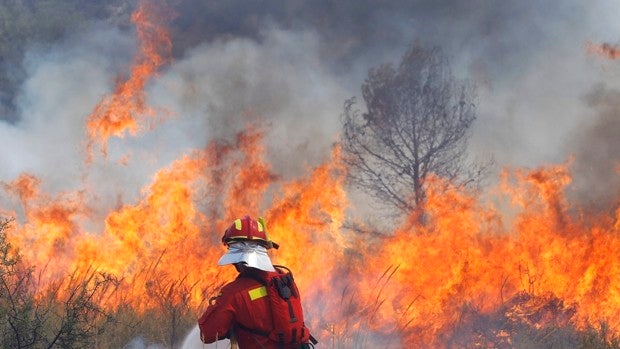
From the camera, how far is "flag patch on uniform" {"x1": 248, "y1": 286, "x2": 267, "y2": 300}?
4.56 m

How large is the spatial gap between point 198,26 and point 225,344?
1567 centimetres

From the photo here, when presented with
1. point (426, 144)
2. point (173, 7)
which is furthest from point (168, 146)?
point (426, 144)

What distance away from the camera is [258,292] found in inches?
181

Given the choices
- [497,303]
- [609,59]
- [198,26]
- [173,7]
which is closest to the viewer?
[497,303]

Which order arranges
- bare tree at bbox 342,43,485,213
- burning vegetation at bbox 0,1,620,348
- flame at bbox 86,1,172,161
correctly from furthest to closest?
bare tree at bbox 342,43,485,213 < flame at bbox 86,1,172,161 < burning vegetation at bbox 0,1,620,348

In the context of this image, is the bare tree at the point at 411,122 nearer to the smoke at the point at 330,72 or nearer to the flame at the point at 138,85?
the smoke at the point at 330,72

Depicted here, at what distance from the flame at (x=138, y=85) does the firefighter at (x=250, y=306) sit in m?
10.2

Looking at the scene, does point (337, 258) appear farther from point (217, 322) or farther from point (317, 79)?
point (217, 322)

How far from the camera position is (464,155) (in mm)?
17594

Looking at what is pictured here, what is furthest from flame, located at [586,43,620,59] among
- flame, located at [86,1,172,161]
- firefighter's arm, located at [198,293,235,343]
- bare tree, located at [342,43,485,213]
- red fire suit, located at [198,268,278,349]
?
firefighter's arm, located at [198,293,235,343]

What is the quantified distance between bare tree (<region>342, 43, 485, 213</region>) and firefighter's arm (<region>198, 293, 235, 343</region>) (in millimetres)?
12900

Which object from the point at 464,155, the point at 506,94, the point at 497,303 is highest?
the point at 506,94

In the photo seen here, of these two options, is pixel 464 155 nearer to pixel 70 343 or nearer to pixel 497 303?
pixel 497 303

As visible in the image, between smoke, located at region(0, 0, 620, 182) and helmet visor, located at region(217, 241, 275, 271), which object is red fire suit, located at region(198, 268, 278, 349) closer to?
helmet visor, located at region(217, 241, 275, 271)
